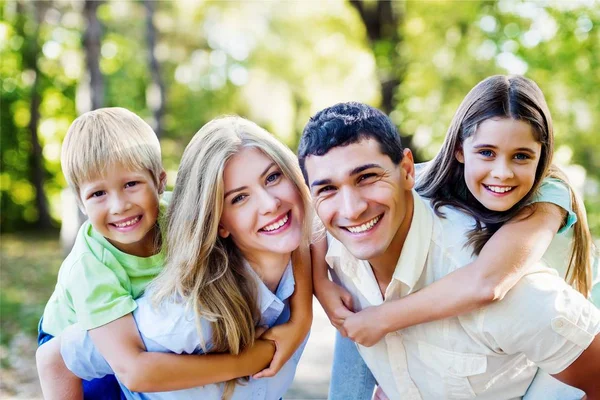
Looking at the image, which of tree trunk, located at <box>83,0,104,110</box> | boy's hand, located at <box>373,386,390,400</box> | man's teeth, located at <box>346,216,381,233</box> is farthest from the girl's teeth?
tree trunk, located at <box>83,0,104,110</box>

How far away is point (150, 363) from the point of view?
2139 mm

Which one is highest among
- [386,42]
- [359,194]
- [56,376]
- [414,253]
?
[386,42]

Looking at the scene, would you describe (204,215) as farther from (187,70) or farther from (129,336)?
(187,70)

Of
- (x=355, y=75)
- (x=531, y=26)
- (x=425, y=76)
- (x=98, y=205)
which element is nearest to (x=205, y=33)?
(x=355, y=75)

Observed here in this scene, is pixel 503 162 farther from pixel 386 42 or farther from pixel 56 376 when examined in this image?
pixel 386 42

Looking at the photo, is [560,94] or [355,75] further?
[355,75]

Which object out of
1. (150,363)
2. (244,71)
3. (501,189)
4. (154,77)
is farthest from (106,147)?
(244,71)

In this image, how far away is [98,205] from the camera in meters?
2.47

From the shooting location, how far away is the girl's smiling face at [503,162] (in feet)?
7.32

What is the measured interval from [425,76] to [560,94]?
2.36m

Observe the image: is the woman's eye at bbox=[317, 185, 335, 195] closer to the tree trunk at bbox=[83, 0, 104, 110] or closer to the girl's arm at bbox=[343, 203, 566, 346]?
the girl's arm at bbox=[343, 203, 566, 346]

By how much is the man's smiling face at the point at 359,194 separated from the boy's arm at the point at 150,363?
60 centimetres

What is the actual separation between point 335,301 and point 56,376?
3.40 feet

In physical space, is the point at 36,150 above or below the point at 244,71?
below
